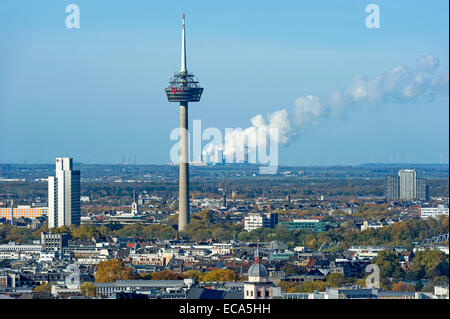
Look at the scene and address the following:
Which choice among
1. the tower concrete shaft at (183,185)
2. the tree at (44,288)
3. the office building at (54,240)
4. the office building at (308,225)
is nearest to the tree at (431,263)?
the tree at (44,288)

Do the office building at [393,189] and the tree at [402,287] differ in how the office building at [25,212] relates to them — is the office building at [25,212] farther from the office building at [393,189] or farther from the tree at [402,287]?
the tree at [402,287]

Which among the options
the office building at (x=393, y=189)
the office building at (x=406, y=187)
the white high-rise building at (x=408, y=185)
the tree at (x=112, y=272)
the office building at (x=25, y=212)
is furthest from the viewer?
the office building at (x=393, y=189)

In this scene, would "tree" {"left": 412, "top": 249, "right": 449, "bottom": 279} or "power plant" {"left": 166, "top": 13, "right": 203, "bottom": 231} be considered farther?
"power plant" {"left": 166, "top": 13, "right": 203, "bottom": 231}

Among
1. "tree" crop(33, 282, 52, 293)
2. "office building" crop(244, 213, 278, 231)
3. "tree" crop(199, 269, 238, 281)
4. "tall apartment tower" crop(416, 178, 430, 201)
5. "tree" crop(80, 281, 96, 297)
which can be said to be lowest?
"tree" crop(199, 269, 238, 281)

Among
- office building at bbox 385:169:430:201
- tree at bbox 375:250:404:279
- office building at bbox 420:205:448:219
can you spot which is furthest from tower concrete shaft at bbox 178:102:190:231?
office building at bbox 385:169:430:201

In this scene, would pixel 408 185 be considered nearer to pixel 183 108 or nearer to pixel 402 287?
pixel 183 108

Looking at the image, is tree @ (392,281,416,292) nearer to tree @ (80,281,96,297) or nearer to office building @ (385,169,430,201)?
tree @ (80,281,96,297)

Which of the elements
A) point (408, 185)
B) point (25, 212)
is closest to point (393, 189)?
point (408, 185)
